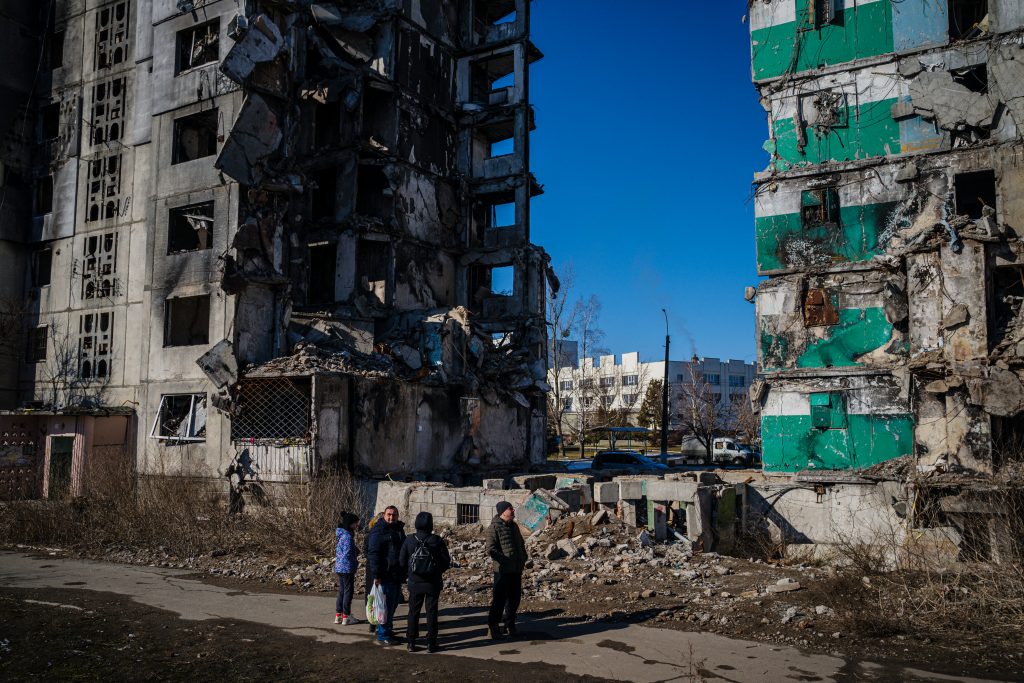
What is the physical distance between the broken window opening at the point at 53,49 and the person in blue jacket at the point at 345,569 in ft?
97.3

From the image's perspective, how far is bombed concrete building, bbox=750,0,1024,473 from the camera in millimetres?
23047

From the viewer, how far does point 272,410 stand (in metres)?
22.3

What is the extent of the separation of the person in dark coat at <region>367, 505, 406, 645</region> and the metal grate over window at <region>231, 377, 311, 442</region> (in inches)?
484

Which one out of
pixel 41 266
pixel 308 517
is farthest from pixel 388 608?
pixel 41 266

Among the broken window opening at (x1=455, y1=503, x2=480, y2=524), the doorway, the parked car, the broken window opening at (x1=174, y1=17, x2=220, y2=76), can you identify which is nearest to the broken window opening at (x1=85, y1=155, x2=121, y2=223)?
the broken window opening at (x1=174, y1=17, x2=220, y2=76)

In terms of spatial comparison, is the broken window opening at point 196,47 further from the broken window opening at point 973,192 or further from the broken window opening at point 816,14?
the broken window opening at point 973,192

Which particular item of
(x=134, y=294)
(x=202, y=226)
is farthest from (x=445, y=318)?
(x=134, y=294)

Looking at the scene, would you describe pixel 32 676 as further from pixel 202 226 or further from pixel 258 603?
pixel 202 226

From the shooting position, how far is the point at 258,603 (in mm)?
12117

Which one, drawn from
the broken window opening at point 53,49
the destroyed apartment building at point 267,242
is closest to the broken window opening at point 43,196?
the destroyed apartment building at point 267,242

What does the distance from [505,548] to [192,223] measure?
62.9ft

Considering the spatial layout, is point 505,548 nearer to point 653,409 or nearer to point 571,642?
point 571,642

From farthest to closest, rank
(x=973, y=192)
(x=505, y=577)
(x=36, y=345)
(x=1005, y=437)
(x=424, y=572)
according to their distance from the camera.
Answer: (x=36, y=345)
(x=973, y=192)
(x=1005, y=437)
(x=505, y=577)
(x=424, y=572)

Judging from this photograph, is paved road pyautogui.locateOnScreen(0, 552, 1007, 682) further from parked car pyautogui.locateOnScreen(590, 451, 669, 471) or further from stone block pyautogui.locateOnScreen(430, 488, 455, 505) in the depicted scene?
parked car pyautogui.locateOnScreen(590, 451, 669, 471)
